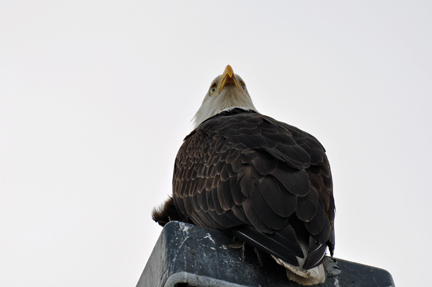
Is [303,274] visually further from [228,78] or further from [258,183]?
[228,78]

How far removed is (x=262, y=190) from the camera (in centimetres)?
389

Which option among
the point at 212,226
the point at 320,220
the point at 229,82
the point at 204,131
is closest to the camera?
the point at 320,220

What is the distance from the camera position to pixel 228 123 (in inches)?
211

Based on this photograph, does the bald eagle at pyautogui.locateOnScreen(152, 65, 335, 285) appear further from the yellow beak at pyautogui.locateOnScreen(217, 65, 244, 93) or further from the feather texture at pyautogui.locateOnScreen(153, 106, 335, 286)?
the yellow beak at pyautogui.locateOnScreen(217, 65, 244, 93)

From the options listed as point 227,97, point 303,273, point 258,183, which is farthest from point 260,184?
point 227,97

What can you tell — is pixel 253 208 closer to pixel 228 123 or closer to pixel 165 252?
pixel 165 252

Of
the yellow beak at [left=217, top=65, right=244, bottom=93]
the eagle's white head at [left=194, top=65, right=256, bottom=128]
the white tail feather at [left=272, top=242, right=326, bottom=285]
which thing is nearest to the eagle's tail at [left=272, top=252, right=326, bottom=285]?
the white tail feather at [left=272, top=242, right=326, bottom=285]

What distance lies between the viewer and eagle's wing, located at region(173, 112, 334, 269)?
3703mm

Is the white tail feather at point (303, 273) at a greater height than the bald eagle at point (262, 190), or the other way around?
the bald eagle at point (262, 190)

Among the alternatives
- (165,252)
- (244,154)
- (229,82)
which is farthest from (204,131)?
(229,82)

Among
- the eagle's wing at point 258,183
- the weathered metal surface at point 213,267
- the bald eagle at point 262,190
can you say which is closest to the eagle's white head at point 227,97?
the bald eagle at point 262,190

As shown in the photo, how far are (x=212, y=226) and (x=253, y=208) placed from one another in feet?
1.75

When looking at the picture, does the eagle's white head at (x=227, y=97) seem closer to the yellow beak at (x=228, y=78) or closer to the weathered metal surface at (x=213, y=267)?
the yellow beak at (x=228, y=78)

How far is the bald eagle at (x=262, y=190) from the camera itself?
3.59 metres
